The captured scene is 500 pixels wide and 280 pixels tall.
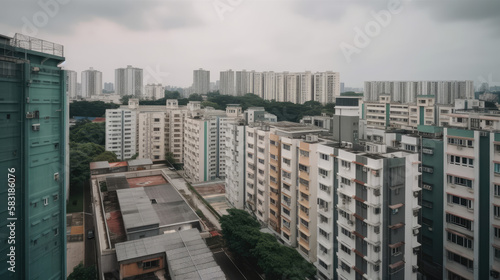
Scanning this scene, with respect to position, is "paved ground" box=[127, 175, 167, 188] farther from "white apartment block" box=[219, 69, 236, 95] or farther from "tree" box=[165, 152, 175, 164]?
"white apartment block" box=[219, 69, 236, 95]

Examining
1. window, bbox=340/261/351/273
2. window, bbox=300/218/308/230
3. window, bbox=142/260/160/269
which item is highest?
window, bbox=300/218/308/230

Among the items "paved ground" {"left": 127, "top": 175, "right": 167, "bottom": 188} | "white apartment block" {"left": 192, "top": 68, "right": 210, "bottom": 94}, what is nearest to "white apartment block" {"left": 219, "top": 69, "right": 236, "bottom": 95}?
"white apartment block" {"left": 192, "top": 68, "right": 210, "bottom": 94}

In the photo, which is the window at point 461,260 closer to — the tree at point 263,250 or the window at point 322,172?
the tree at point 263,250

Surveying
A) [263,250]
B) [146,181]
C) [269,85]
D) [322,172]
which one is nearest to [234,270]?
[263,250]

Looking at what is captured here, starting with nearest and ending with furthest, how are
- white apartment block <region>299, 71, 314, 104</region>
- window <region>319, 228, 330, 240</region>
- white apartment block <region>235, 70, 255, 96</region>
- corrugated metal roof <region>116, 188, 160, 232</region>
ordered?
1. window <region>319, 228, 330, 240</region>
2. corrugated metal roof <region>116, 188, 160, 232</region>
3. white apartment block <region>299, 71, 314, 104</region>
4. white apartment block <region>235, 70, 255, 96</region>

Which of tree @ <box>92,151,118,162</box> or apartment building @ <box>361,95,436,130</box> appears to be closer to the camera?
tree @ <box>92,151,118,162</box>

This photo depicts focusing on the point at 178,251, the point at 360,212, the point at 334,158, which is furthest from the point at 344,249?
the point at 178,251

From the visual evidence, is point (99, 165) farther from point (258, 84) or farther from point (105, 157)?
point (258, 84)

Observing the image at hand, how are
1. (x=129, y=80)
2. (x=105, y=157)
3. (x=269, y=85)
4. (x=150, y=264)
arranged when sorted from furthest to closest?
1. (x=269, y=85)
2. (x=129, y=80)
3. (x=105, y=157)
4. (x=150, y=264)

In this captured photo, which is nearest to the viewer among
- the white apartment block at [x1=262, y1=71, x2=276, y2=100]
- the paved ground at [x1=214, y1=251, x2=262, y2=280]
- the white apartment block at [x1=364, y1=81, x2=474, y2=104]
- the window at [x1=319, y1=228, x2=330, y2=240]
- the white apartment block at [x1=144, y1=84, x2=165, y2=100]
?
the window at [x1=319, y1=228, x2=330, y2=240]
